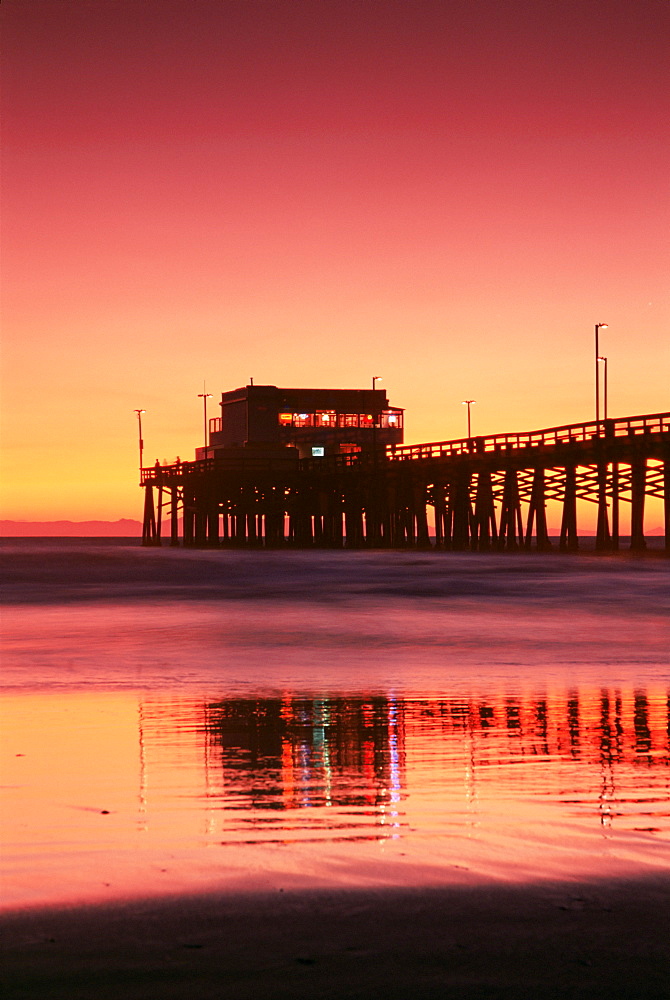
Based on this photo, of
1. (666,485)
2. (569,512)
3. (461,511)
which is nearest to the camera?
(666,485)

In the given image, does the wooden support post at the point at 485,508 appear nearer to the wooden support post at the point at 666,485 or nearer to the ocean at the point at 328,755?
the wooden support post at the point at 666,485

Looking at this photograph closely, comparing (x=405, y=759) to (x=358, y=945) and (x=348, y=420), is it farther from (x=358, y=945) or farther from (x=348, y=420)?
(x=348, y=420)

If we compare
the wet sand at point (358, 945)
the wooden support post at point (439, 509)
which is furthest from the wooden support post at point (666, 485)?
the wet sand at point (358, 945)

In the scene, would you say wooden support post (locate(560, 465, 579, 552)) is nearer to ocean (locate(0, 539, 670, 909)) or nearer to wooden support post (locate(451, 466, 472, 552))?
wooden support post (locate(451, 466, 472, 552))

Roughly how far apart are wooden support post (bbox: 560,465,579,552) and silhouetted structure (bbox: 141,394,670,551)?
0.20ft

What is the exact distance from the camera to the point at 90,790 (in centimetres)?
690

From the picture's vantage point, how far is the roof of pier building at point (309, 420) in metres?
105

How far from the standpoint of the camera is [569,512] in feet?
191

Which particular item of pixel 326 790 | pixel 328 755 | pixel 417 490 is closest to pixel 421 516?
pixel 417 490

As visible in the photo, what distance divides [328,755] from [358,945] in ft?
13.6

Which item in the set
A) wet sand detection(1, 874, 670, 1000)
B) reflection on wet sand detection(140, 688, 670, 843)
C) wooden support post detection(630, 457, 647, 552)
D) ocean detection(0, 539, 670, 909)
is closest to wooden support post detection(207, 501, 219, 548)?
wooden support post detection(630, 457, 647, 552)

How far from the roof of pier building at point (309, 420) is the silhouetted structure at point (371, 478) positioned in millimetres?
105

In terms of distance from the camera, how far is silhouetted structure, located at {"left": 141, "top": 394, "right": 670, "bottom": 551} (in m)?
54.1

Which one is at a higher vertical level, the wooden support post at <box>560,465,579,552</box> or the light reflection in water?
the wooden support post at <box>560,465,579,552</box>
